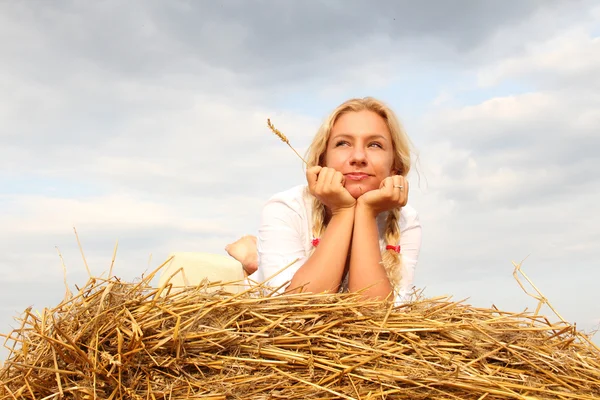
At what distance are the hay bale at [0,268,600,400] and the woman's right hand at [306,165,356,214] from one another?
47.7 inches

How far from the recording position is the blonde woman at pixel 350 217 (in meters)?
3.65

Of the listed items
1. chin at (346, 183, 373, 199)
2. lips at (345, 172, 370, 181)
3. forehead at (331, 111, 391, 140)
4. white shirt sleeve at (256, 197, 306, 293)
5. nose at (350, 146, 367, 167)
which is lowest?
white shirt sleeve at (256, 197, 306, 293)

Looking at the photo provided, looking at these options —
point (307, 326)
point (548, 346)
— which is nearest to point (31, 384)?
point (307, 326)

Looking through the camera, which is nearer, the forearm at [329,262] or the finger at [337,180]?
the forearm at [329,262]

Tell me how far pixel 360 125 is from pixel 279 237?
0.94 meters

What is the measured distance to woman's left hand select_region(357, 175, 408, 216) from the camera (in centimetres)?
387

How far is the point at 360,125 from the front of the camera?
14.3 feet

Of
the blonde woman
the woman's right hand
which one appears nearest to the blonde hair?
the blonde woman

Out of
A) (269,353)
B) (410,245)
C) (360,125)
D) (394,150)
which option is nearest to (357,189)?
(360,125)

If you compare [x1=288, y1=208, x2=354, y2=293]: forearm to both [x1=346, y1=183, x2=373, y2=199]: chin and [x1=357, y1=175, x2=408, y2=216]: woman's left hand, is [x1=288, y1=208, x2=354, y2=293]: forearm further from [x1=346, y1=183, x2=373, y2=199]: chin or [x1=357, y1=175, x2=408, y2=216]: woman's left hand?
[x1=346, y1=183, x2=373, y2=199]: chin

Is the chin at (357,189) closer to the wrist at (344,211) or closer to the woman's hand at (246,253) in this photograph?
the wrist at (344,211)

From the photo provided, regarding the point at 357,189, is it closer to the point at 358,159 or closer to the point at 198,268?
the point at 358,159

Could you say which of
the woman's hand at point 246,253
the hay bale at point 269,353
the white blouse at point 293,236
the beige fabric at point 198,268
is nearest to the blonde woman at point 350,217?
the white blouse at point 293,236

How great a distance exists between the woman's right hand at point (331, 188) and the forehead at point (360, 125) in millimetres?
507
